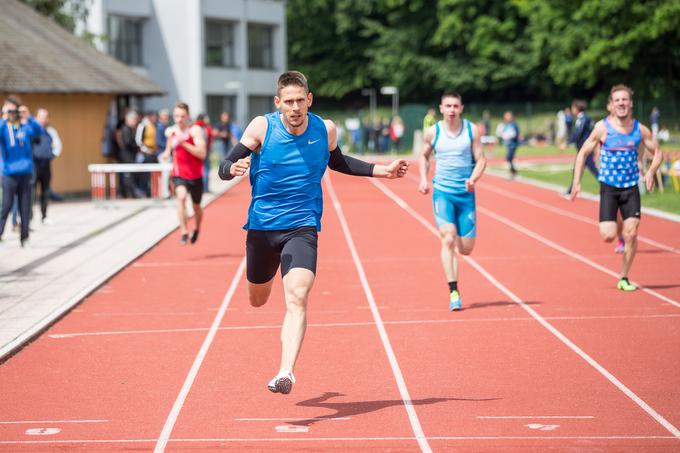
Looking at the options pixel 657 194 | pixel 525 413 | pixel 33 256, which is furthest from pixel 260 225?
pixel 657 194

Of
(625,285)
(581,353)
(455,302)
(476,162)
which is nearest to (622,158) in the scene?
(625,285)

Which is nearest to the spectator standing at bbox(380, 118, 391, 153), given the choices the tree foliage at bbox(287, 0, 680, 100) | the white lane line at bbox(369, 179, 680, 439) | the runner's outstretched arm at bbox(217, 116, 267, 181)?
the tree foliage at bbox(287, 0, 680, 100)

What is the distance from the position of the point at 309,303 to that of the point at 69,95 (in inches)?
718

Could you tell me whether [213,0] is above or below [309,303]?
above

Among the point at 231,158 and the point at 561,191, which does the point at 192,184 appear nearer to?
the point at 231,158

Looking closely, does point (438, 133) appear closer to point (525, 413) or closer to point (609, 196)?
point (609, 196)

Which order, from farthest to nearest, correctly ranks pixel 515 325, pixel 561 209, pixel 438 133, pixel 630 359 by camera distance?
pixel 561 209 < pixel 438 133 < pixel 515 325 < pixel 630 359

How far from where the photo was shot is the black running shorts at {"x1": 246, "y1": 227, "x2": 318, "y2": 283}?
23.7 ft

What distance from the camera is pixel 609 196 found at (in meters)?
12.1

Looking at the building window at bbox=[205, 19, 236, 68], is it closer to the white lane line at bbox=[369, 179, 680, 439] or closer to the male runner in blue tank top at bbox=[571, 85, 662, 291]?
the white lane line at bbox=[369, 179, 680, 439]

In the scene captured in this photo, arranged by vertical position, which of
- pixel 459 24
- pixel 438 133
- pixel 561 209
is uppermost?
pixel 459 24

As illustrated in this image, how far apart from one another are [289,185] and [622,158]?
18.7 ft

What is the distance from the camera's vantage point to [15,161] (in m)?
16.5

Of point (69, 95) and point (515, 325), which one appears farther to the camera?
point (69, 95)
